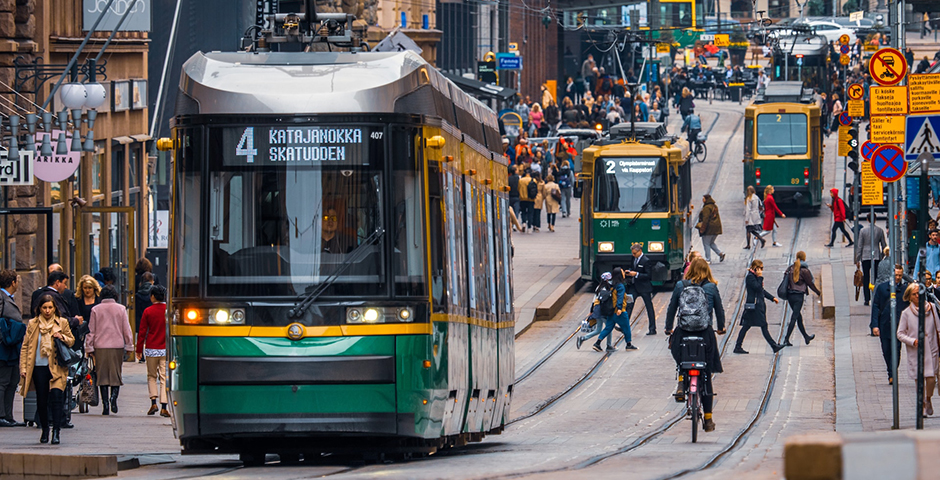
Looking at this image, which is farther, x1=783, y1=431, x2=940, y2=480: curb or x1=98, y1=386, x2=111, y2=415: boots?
x1=98, y1=386, x2=111, y2=415: boots

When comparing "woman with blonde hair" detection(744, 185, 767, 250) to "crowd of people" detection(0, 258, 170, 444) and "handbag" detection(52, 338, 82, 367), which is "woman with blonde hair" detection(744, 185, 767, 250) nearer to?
"crowd of people" detection(0, 258, 170, 444)

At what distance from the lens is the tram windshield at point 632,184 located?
31672mm

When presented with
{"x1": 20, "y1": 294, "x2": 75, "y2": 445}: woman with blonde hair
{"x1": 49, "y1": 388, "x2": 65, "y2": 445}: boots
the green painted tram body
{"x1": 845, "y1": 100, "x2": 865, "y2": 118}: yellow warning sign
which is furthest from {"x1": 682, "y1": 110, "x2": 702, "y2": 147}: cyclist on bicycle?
the green painted tram body

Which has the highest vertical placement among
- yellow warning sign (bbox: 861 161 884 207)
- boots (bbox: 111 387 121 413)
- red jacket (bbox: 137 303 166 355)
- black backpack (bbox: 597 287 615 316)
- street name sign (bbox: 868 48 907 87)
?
street name sign (bbox: 868 48 907 87)

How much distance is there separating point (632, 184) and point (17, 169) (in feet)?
49.8

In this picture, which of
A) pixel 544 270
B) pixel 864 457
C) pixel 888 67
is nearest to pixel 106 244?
pixel 544 270

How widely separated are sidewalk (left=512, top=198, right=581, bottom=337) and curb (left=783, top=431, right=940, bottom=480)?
21.2 metres

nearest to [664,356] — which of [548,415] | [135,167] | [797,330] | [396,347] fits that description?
[797,330]

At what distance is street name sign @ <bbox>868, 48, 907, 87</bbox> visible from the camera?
17562 mm

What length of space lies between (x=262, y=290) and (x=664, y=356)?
49.3 feet

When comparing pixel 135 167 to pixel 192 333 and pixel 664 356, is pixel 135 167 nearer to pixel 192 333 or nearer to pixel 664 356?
pixel 664 356

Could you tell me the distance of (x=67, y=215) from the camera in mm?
25828

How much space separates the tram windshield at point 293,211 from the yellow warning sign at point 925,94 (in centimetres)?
816

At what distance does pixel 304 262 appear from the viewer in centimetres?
1062
